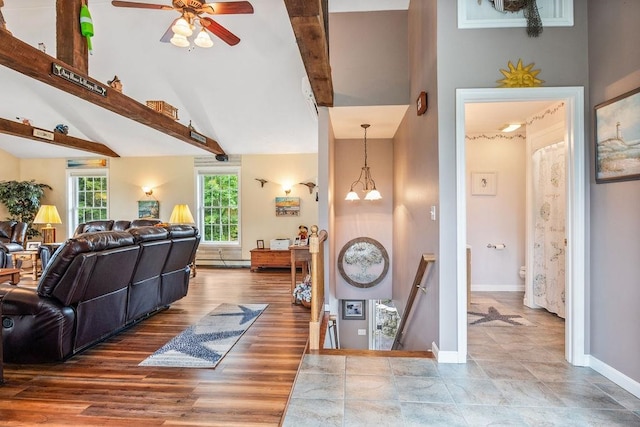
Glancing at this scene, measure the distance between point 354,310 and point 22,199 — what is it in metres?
7.87

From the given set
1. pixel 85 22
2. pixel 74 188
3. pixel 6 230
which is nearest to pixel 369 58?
pixel 85 22

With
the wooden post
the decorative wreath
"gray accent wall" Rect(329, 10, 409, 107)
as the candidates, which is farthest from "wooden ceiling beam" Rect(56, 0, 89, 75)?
the decorative wreath

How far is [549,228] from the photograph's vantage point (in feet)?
13.3

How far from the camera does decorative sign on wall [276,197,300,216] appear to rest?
7617 millimetres

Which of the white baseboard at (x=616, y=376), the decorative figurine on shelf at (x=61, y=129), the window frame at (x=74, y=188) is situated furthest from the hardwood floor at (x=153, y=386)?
the window frame at (x=74, y=188)

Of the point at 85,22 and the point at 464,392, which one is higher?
the point at 85,22

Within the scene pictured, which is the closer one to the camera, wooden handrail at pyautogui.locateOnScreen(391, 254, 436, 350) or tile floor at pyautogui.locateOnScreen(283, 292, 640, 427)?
tile floor at pyautogui.locateOnScreen(283, 292, 640, 427)

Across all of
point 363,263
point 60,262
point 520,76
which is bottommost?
point 363,263

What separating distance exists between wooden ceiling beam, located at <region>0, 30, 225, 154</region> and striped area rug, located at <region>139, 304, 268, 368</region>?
9.77ft

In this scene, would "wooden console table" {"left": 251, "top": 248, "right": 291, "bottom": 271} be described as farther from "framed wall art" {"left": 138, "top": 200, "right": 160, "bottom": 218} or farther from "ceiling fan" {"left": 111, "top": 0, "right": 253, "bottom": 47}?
"ceiling fan" {"left": 111, "top": 0, "right": 253, "bottom": 47}

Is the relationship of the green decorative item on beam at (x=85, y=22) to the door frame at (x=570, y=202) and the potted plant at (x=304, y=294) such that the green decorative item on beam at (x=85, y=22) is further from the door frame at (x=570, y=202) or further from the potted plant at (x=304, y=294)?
the door frame at (x=570, y=202)

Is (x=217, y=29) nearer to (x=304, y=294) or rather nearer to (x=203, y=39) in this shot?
(x=203, y=39)

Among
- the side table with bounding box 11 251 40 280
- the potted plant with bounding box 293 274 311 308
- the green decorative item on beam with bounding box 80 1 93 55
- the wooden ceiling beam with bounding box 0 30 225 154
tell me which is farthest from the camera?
the side table with bounding box 11 251 40 280

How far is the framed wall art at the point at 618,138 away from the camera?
2176 millimetres
